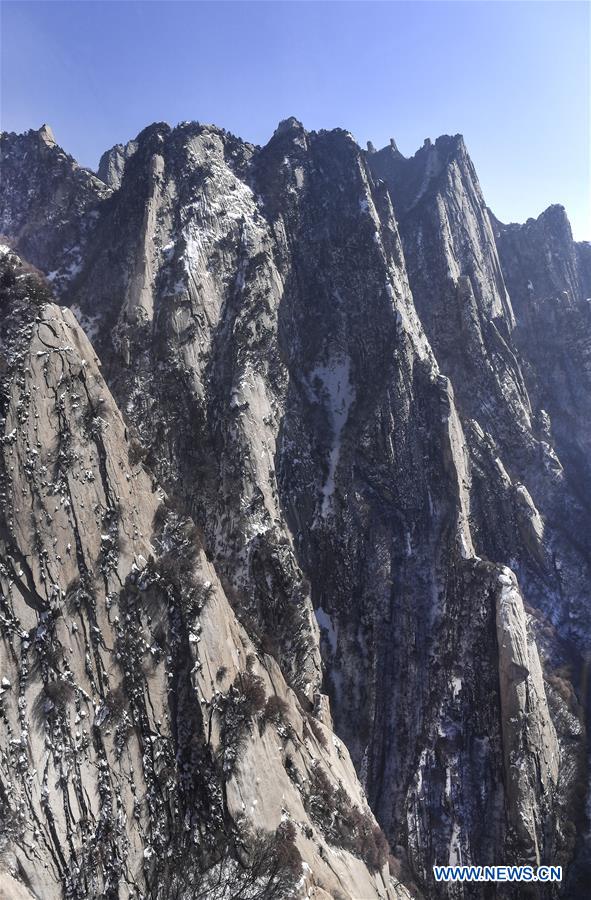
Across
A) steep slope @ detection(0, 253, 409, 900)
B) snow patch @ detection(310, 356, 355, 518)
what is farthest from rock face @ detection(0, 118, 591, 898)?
snow patch @ detection(310, 356, 355, 518)

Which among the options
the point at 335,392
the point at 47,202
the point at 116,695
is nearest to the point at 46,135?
the point at 47,202

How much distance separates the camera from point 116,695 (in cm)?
2034

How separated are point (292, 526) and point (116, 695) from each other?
24572mm

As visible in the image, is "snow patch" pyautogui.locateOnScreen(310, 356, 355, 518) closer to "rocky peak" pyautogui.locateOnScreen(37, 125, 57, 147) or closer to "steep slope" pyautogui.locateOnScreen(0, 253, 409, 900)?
"steep slope" pyautogui.locateOnScreen(0, 253, 409, 900)

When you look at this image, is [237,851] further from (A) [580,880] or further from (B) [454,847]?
(A) [580,880]

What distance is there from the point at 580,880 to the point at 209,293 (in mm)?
54312

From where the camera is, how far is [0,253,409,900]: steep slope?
17.6 metres

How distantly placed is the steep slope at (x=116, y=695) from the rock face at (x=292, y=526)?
12 cm

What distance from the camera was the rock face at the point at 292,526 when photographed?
2036 centimetres

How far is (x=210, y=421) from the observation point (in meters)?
41.5

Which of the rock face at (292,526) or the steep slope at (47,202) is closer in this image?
the rock face at (292,526)

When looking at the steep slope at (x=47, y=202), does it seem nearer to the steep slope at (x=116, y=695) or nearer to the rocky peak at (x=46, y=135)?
the rocky peak at (x=46, y=135)

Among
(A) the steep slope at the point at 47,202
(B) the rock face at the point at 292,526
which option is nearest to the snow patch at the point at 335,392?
(B) the rock face at the point at 292,526

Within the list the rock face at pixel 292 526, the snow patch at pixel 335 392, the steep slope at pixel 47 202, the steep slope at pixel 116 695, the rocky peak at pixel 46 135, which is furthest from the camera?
the rocky peak at pixel 46 135
